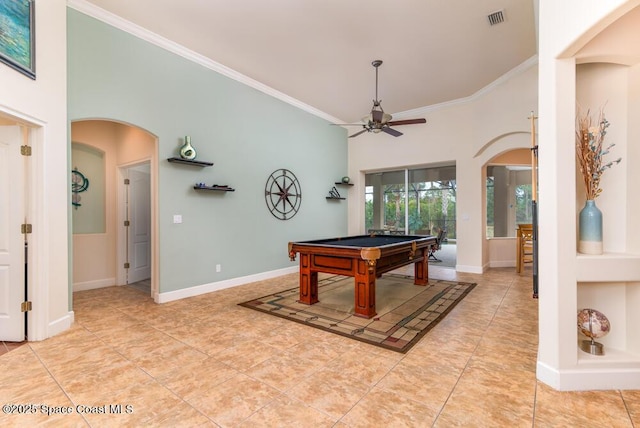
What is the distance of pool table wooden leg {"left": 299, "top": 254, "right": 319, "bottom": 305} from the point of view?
3898 millimetres

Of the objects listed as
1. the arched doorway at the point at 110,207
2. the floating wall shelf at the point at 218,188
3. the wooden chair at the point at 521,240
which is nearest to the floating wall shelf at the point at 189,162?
the floating wall shelf at the point at 218,188

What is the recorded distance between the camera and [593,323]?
6.79ft

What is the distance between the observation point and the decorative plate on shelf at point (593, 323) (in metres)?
2.05

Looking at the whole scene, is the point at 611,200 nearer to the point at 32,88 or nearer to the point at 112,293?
the point at 32,88

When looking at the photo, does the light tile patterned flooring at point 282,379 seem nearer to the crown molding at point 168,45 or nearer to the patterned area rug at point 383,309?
the patterned area rug at point 383,309

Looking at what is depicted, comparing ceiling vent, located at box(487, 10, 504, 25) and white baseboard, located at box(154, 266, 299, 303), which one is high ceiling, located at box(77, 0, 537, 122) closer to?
ceiling vent, located at box(487, 10, 504, 25)

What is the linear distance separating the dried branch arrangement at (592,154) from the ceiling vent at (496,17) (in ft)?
6.81

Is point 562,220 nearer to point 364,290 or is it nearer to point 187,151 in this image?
point 364,290

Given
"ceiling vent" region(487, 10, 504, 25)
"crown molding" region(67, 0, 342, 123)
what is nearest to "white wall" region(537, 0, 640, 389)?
"ceiling vent" region(487, 10, 504, 25)

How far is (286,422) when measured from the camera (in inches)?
66.6

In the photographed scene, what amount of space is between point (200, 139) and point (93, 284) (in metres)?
3.07

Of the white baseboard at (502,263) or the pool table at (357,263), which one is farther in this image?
the white baseboard at (502,263)

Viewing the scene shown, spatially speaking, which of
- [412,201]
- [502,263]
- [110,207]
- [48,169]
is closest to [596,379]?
[48,169]

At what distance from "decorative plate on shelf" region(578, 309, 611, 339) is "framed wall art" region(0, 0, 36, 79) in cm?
495
